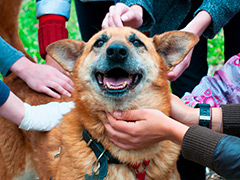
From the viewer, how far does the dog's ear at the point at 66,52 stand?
2.02 metres

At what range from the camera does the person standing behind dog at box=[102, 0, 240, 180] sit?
85.9 inches

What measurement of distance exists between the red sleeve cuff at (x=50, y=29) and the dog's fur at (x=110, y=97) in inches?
24.6

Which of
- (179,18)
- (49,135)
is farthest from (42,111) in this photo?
(179,18)

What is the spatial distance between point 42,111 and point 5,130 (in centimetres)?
48

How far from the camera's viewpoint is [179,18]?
2.60 meters

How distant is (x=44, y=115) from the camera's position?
206 centimetres

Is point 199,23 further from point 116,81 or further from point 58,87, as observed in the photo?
point 58,87

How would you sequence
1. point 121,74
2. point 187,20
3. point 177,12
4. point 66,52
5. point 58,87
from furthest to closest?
point 187,20 → point 177,12 → point 58,87 → point 66,52 → point 121,74

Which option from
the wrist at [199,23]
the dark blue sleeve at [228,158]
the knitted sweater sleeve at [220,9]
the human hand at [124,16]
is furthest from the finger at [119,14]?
the dark blue sleeve at [228,158]

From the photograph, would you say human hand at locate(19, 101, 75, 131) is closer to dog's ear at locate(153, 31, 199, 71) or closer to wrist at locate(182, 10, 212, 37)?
dog's ear at locate(153, 31, 199, 71)

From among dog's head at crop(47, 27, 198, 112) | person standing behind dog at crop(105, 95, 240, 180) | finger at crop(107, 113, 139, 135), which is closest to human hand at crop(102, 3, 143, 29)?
dog's head at crop(47, 27, 198, 112)

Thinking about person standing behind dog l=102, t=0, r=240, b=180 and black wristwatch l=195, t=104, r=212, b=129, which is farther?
person standing behind dog l=102, t=0, r=240, b=180

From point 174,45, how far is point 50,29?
1259 millimetres

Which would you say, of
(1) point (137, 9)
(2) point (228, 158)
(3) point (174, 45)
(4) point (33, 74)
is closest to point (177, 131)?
(2) point (228, 158)
